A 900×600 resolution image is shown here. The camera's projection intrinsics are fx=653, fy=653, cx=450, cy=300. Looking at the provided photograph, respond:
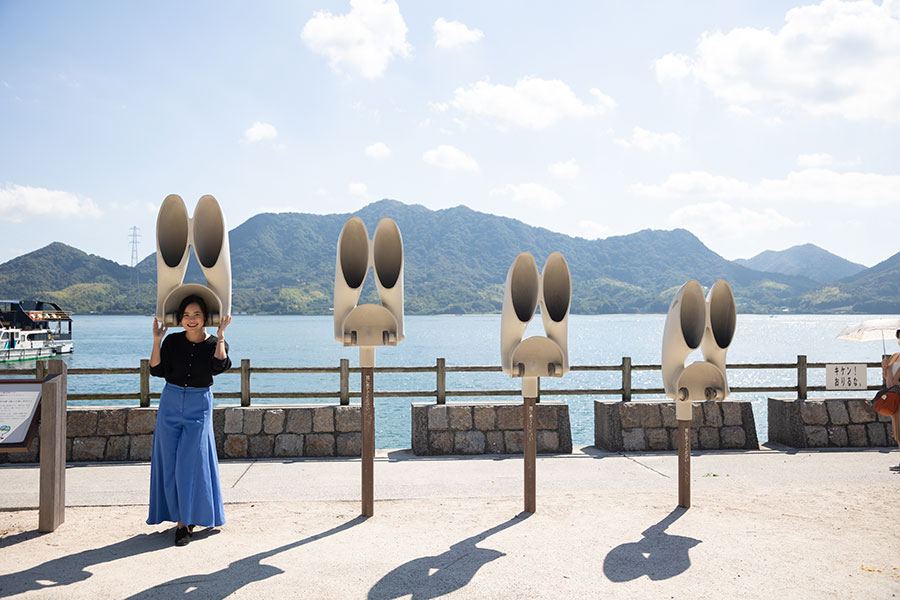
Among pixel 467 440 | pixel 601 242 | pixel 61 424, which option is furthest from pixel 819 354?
pixel 601 242

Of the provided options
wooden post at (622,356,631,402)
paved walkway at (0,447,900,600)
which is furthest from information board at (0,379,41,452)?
wooden post at (622,356,631,402)

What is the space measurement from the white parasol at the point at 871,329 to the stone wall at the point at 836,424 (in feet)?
2.66

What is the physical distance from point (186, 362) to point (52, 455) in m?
1.23

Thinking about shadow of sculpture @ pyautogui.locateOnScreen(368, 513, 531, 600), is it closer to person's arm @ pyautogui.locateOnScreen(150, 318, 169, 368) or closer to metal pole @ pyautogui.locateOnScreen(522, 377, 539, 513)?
metal pole @ pyautogui.locateOnScreen(522, 377, 539, 513)

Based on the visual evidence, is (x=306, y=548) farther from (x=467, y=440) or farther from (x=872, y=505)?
(x=872, y=505)

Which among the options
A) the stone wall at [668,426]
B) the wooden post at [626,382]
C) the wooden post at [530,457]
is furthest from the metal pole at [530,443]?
the wooden post at [626,382]

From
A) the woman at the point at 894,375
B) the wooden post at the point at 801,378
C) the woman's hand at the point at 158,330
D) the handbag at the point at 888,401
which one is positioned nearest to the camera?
the woman's hand at the point at 158,330

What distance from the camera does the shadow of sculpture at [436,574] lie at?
347 centimetres

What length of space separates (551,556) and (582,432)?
53.1 feet

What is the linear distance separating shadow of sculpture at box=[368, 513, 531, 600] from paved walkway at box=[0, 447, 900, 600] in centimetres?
1

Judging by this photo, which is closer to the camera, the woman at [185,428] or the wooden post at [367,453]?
the woman at [185,428]

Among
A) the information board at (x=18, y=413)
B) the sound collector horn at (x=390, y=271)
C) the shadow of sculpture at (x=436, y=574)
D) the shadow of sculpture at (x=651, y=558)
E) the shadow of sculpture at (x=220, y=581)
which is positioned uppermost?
the sound collector horn at (x=390, y=271)

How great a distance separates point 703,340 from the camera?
5207 millimetres

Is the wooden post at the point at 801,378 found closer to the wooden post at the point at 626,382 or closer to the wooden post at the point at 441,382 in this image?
the wooden post at the point at 626,382
